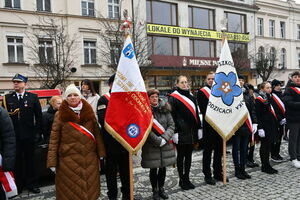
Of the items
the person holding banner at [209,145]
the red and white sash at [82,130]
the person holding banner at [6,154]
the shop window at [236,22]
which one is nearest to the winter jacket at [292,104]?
the person holding banner at [209,145]

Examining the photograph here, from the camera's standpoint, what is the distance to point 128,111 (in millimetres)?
4016

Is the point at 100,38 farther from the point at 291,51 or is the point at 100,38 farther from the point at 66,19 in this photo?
the point at 291,51

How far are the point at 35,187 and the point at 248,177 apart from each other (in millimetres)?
4066

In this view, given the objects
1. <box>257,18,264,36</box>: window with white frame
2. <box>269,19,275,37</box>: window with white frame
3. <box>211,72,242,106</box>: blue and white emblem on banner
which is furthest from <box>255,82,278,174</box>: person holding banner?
<box>269,19,275,37</box>: window with white frame

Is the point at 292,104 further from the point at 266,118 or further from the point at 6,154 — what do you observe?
the point at 6,154

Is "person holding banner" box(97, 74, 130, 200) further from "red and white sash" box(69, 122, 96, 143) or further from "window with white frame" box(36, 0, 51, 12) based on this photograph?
"window with white frame" box(36, 0, 51, 12)

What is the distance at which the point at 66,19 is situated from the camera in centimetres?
1825

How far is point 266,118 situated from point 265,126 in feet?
0.56

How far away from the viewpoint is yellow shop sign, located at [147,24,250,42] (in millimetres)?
21672

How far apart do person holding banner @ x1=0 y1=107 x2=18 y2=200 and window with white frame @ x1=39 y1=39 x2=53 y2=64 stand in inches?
450

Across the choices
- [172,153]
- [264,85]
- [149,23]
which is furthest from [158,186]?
[149,23]

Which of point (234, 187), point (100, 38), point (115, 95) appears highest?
point (100, 38)

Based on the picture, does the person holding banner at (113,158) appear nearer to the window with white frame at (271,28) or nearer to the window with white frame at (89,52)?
the window with white frame at (89,52)

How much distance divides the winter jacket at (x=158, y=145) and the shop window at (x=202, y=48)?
20.6 metres
